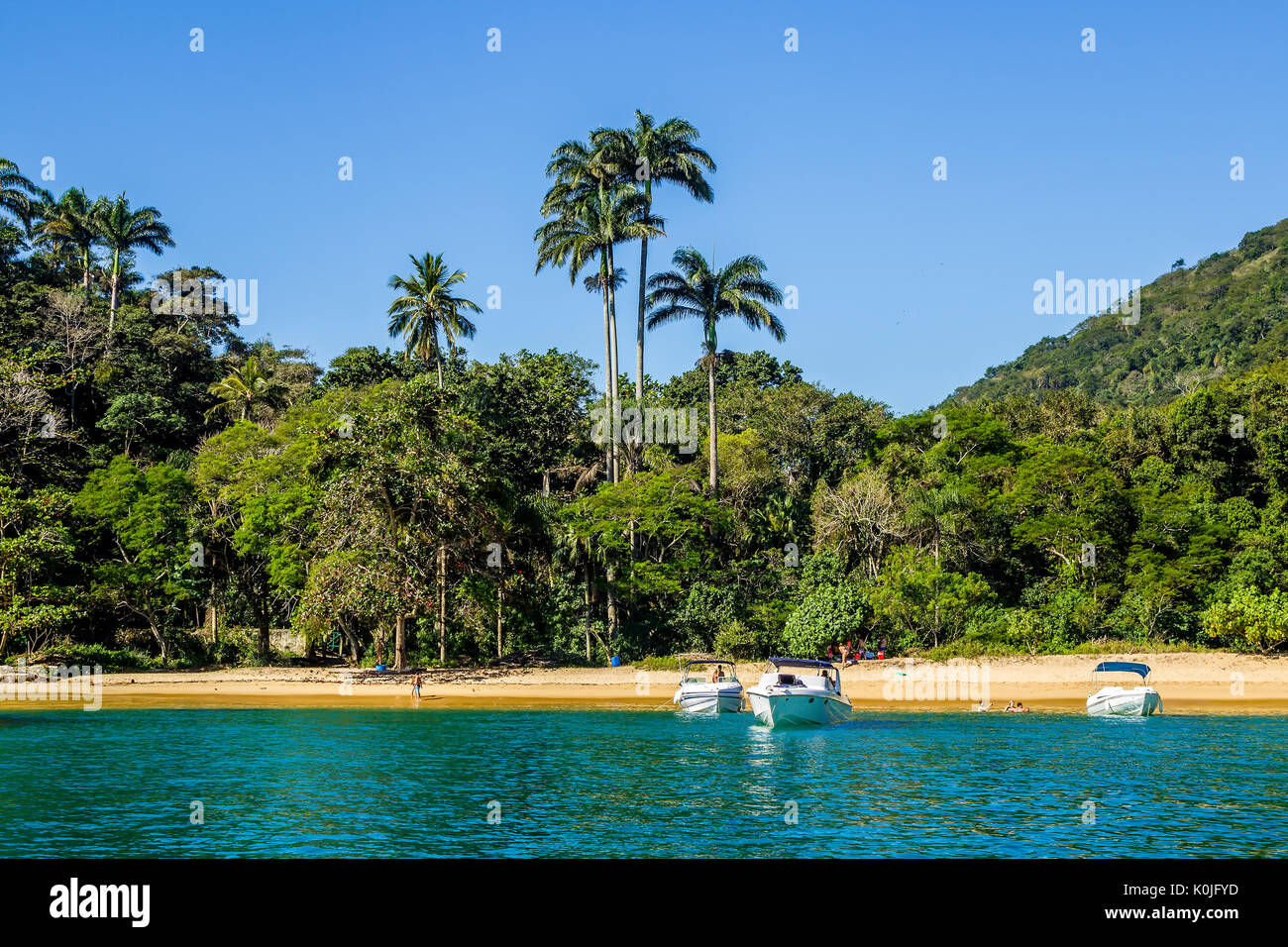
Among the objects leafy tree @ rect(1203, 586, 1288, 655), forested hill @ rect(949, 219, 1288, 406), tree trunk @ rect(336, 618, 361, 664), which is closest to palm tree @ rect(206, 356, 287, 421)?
tree trunk @ rect(336, 618, 361, 664)

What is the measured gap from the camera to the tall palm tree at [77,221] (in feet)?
279

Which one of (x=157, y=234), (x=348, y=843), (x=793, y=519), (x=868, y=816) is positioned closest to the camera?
(x=348, y=843)

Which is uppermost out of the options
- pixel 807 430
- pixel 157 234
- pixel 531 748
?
pixel 157 234

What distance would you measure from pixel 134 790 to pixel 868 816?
1688 centimetres

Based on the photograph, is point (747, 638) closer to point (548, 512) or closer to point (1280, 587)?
point (548, 512)

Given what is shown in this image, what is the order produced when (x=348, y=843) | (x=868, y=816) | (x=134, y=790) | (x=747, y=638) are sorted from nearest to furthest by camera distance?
(x=348, y=843) → (x=868, y=816) → (x=134, y=790) → (x=747, y=638)

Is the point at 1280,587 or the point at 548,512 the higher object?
the point at 548,512

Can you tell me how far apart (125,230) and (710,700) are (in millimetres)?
68076

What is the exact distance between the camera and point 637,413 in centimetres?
5953

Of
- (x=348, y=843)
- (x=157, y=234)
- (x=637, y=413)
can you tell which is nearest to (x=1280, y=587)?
(x=637, y=413)

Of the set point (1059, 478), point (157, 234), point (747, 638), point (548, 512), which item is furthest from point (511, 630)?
point (157, 234)

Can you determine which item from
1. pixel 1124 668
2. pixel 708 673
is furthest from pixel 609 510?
pixel 1124 668

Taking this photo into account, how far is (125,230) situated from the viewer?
82562 millimetres

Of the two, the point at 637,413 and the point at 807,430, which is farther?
the point at 807,430
